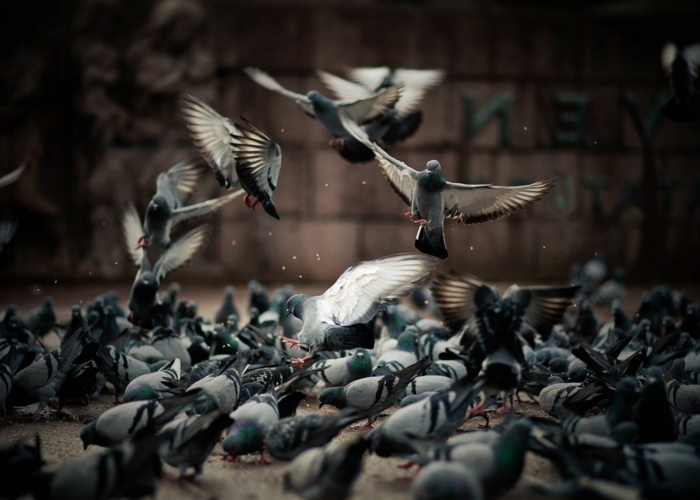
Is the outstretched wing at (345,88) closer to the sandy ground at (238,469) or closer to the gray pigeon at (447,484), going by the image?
the sandy ground at (238,469)

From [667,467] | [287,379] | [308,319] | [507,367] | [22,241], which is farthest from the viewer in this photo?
[22,241]

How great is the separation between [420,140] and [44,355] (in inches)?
310

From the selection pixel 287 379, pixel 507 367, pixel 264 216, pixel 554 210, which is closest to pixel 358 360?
pixel 287 379

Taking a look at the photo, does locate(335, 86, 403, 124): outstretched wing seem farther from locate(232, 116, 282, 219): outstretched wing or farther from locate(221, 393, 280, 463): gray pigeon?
locate(221, 393, 280, 463): gray pigeon

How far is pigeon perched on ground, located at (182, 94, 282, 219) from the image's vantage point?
465 cm

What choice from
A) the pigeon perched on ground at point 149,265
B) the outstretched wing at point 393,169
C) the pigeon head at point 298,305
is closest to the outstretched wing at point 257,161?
the pigeon head at point 298,305

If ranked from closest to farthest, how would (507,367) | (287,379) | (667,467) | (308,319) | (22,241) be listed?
1. (667,467)
2. (507,367)
3. (308,319)
4. (287,379)
5. (22,241)

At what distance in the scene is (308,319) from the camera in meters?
4.34

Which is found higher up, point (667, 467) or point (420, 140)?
point (420, 140)

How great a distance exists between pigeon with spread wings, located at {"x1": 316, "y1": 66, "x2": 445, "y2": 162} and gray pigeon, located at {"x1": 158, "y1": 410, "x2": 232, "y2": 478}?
8.39 ft

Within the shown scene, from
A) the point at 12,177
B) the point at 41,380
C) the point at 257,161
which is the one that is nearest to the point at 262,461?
the point at 41,380

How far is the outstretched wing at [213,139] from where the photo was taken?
5.20 m

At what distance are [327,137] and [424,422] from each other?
8.34m

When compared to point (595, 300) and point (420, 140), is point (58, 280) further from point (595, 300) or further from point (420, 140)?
point (595, 300)
